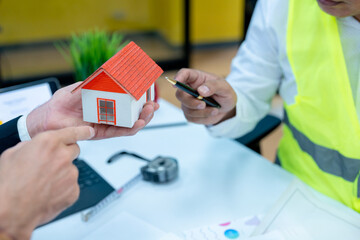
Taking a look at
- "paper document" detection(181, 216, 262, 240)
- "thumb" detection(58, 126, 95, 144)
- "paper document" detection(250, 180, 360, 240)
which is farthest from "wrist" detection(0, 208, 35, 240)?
"paper document" detection(250, 180, 360, 240)

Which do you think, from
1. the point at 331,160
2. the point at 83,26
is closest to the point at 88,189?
the point at 331,160

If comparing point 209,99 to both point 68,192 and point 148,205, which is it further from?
point 68,192

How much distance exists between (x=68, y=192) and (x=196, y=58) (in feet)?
11.2

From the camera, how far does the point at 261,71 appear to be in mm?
1027

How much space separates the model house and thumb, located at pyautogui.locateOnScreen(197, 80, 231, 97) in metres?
0.17

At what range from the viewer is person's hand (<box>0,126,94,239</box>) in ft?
1.62

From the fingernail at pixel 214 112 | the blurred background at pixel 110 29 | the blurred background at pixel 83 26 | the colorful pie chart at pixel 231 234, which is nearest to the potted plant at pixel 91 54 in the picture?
the fingernail at pixel 214 112

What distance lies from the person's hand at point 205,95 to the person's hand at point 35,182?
342 millimetres

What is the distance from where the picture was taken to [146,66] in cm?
69

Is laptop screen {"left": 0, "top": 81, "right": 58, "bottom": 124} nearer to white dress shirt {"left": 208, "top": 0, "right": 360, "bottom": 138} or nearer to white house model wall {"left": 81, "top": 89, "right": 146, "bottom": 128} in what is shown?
white house model wall {"left": 81, "top": 89, "right": 146, "bottom": 128}

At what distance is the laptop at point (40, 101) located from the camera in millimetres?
804

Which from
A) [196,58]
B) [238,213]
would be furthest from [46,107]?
[196,58]

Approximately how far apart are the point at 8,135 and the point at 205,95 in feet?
1.41

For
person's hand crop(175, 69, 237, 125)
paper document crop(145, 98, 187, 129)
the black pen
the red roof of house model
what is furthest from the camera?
paper document crop(145, 98, 187, 129)
